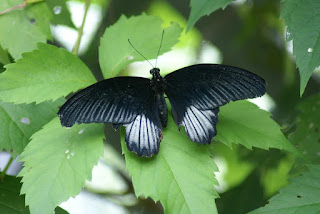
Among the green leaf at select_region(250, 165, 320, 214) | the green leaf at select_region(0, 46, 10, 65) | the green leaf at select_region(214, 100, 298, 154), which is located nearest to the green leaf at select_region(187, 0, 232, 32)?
the green leaf at select_region(214, 100, 298, 154)

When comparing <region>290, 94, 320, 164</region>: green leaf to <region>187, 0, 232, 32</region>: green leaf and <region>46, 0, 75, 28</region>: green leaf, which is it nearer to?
<region>187, 0, 232, 32</region>: green leaf

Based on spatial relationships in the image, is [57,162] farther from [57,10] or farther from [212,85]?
[57,10]

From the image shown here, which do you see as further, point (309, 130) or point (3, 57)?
point (309, 130)

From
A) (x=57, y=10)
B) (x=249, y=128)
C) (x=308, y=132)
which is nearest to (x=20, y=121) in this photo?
(x=57, y=10)

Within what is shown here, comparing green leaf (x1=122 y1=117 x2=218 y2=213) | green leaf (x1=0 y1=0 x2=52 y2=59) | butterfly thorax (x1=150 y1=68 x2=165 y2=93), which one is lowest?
green leaf (x1=122 y1=117 x2=218 y2=213)

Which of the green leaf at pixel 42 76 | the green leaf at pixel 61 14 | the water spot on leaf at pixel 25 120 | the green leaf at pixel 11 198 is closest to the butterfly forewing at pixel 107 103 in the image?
the green leaf at pixel 42 76

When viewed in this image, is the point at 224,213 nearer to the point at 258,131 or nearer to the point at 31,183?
the point at 258,131
